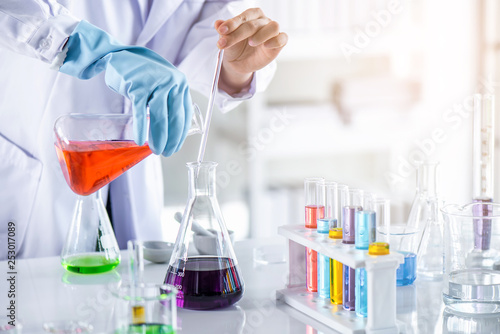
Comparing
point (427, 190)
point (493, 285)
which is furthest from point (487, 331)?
point (427, 190)

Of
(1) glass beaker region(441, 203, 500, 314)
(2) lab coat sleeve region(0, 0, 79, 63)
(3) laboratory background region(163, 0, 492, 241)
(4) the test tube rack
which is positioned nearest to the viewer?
(4) the test tube rack

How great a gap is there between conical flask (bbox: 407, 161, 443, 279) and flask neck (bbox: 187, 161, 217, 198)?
1.49 ft

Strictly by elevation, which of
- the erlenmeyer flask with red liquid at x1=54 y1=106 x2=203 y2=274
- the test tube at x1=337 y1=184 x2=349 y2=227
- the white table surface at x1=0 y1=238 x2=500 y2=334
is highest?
the erlenmeyer flask with red liquid at x1=54 y1=106 x2=203 y2=274

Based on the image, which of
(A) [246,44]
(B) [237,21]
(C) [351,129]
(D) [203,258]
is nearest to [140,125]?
(D) [203,258]

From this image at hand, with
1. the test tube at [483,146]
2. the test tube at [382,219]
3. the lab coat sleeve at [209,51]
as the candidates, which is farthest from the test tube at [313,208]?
the lab coat sleeve at [209,51]

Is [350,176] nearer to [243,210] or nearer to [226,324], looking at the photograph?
[243,210]

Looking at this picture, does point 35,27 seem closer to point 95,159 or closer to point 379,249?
point 95,159

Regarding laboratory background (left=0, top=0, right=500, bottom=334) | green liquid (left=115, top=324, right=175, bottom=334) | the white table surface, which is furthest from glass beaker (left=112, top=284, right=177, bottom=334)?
laboratory background (left=0, top=0, right=500, bottom=334)

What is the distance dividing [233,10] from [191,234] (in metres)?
0.99

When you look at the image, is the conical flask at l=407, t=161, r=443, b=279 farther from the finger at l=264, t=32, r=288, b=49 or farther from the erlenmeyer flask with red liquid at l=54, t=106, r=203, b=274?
the erlenmeyer flask with red liquid at l=54, t=106, r=203, b=274

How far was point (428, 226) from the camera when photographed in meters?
1.35

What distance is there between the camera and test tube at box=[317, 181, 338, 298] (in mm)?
1128

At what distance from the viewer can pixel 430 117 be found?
398 centimetres

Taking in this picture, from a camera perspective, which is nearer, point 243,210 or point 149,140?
point 149,140
